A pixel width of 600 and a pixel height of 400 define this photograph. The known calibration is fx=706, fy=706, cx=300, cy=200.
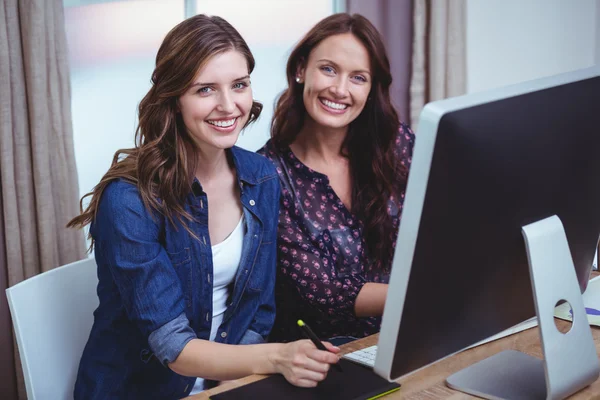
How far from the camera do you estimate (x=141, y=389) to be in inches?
55.9

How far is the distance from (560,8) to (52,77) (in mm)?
2405

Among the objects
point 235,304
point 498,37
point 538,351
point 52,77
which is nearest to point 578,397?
point 538,351

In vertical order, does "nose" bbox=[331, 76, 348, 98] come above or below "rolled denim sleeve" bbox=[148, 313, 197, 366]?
above

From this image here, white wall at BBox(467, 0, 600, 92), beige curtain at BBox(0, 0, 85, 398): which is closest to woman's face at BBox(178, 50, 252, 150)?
beige curtain at BBox(0, 0, 85, 398)

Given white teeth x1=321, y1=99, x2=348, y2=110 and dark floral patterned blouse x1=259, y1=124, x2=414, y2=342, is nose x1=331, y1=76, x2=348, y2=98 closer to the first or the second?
white teeth x1=321, y1=99, x2=348, y2=110

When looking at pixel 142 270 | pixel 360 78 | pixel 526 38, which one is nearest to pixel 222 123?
pixel 142 270

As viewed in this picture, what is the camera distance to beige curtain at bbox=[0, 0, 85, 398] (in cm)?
195

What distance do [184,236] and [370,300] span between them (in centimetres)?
50

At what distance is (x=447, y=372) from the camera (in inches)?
44.4

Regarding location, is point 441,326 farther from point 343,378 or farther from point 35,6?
point 35,6

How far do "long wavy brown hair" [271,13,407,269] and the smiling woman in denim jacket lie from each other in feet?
1.03

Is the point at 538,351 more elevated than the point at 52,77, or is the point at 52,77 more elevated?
the point at 52,77

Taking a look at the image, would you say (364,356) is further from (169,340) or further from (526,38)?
(526,38)

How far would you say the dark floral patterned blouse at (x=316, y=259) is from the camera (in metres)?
1.69
